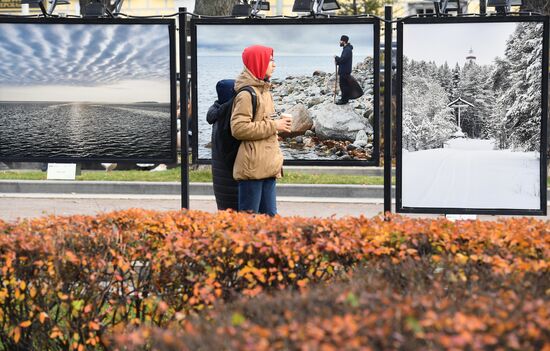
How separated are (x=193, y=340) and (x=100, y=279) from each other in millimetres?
1853

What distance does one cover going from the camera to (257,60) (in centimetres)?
791

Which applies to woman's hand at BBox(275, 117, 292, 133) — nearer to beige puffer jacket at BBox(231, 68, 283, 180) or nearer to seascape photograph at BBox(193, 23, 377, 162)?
beige puffer jacket at BBox(231, 68, 283, 180)

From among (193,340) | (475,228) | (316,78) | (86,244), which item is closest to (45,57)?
(316,78)

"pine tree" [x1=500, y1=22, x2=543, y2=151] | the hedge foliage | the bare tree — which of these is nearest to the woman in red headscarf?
the hedge foliage

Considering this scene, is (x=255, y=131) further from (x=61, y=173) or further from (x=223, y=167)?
(x=61, y=173)

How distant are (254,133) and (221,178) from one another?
2.02 ft

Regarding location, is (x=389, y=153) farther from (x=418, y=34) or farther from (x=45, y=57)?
(x=45, y=57)

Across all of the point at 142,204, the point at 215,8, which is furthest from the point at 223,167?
the point at 215,8

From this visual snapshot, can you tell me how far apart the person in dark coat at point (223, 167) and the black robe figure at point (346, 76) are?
1258 millimetres

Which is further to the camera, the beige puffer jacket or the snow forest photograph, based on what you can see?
the snow forest photograph

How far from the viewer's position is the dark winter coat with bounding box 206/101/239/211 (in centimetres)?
822

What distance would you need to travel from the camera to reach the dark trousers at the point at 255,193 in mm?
7980

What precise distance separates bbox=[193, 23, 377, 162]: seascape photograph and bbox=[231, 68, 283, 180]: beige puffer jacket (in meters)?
1.13

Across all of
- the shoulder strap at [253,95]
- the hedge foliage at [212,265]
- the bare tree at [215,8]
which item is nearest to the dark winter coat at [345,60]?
the shoulder strap at [253,95]
